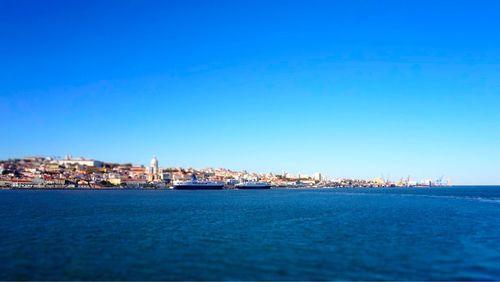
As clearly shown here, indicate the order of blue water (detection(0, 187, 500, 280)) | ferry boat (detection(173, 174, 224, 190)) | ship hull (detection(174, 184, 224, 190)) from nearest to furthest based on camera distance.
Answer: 1. blue water (detection(0, 187, 500, 280))
2. ship hull (detection(174, 184, 224, 190))
3. ferry boat (detection(173, 174, 224, 190))

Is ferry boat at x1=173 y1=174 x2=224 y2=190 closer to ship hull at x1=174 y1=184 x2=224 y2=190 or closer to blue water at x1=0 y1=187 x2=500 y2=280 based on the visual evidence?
ship hull at x1=174 y1=184 x2=224 y2=190

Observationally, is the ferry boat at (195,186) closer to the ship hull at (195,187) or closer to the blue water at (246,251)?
the ship hull at (195,187)

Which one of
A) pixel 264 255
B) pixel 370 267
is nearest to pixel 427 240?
pixel 370 267

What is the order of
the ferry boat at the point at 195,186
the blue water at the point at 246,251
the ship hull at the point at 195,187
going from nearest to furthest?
the blue water at the point at 246,251 → the ship hull at the point at 195,187 → the ferry boat at the point at 195,186

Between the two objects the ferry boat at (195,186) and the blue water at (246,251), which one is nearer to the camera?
the blue water at (246,251)

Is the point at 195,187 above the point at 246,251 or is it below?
below

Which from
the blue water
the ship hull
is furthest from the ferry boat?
the blue water

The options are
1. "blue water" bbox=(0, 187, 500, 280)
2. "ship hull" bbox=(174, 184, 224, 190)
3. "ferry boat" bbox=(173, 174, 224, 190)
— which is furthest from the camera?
"ferry boat" bbox=(173, 174, 224, 190)

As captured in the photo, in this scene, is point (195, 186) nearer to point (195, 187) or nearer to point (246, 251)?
point (195, 187)

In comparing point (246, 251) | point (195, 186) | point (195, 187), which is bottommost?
point (195, 187)

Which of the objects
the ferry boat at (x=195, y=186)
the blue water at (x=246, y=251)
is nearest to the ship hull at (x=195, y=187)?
the ferry boat at (x=195, y=186)

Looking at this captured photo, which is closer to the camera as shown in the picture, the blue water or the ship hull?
the blue water

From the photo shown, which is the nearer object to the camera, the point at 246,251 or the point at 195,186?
the point at 246,251

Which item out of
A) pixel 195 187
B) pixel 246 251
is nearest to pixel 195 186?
pixel 195 187
